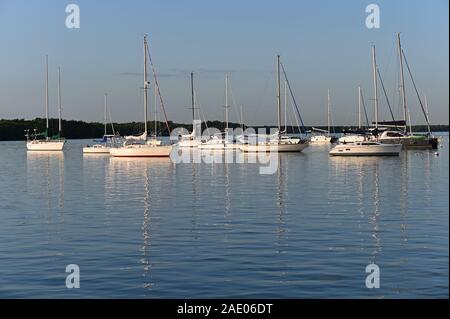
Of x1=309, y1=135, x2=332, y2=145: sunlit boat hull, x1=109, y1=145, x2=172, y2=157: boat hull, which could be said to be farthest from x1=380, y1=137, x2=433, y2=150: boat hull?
x1=309, y1=135, x2=332, y2=145: sunlit boat hull

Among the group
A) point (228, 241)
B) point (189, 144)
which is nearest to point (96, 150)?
point (189, 144)

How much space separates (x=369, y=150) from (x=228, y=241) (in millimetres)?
55236

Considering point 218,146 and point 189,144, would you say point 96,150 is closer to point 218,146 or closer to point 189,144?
Answer: point 189,144

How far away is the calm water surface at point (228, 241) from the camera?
14.5 meters

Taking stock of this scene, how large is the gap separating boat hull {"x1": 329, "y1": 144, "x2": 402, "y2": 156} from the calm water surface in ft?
111

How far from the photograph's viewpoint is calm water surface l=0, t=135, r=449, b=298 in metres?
14.5

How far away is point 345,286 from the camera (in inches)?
561

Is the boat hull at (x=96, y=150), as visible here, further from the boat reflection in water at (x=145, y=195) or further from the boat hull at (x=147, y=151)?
the boat reflection in water at (x=145, y=195)

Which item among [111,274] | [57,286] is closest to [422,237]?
[111,274]

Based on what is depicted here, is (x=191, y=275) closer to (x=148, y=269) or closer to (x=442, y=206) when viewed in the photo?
(x=148, y=269)

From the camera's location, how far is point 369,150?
72.9 meters

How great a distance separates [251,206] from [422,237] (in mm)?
10007

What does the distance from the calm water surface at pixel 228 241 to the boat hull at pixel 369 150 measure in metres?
33.8
